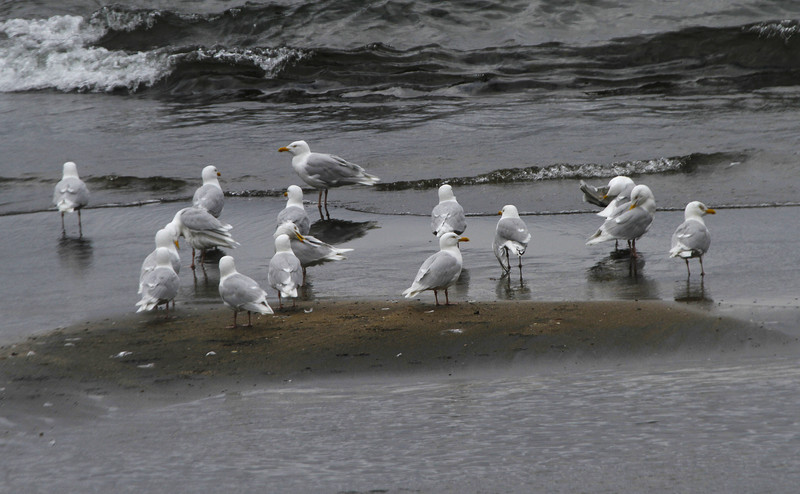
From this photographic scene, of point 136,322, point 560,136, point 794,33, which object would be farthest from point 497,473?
point 794,33

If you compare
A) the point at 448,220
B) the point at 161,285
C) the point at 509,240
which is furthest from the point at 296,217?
the point at 161,285

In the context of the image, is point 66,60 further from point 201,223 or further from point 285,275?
point 285,275

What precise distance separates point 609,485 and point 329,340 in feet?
9.34

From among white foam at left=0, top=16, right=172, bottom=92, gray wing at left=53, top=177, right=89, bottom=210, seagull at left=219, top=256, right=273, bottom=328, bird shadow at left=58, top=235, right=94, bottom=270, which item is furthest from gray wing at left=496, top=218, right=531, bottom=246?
white foam at left=0, top=16, right=172, bottom=92

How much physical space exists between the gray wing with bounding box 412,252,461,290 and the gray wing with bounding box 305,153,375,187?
4747 mm

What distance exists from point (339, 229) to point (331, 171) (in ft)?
5.28

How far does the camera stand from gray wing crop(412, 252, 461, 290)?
7.81 metres

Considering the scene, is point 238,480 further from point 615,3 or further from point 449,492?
point 615,3

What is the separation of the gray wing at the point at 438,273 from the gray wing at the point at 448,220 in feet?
5.70

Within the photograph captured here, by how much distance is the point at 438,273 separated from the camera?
7840 mm

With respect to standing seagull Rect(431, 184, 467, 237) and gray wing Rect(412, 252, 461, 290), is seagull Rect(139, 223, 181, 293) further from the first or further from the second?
standing seagull Rect(431, 184, 467, 237)

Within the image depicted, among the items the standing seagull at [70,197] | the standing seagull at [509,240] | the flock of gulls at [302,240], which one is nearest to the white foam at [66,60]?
the standing seagull at [70,197]

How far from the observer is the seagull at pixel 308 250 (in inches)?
351

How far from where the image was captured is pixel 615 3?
23.4 metres
